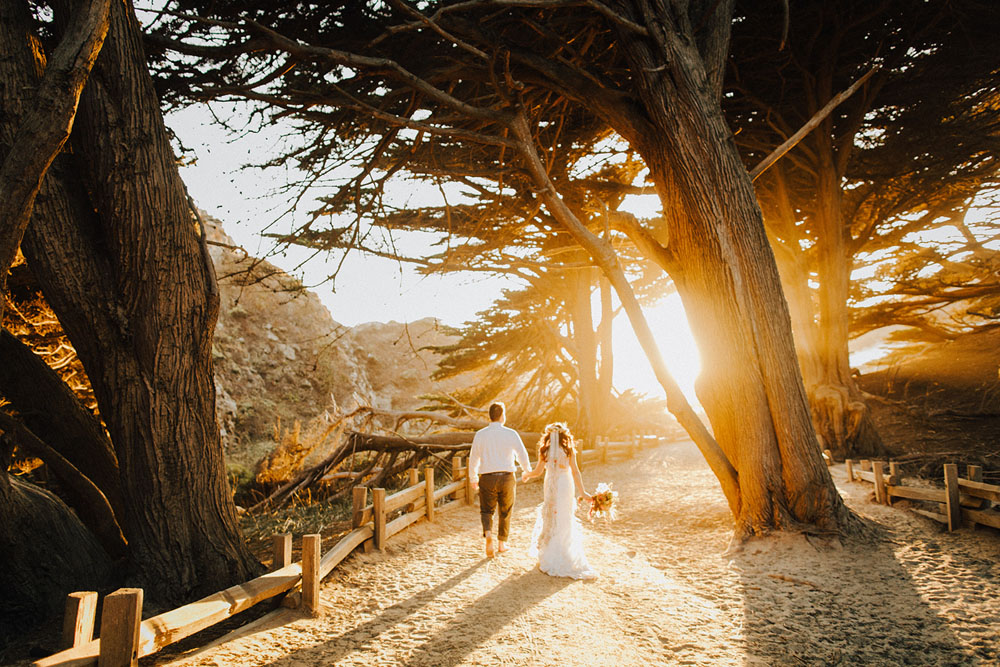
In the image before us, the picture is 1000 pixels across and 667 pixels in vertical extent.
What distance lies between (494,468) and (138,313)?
11.9 feet

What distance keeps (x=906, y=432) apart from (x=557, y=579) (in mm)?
12974

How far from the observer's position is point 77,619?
267cm

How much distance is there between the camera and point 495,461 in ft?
19.6

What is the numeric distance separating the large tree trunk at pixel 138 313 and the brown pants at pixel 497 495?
2.37 m

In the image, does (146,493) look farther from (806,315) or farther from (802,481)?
(806,315)

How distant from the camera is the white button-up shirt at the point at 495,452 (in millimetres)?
5973

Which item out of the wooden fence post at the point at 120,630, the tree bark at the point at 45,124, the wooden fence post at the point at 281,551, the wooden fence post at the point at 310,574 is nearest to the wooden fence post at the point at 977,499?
the wooden fence post at the point at 310,574

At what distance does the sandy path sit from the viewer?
3631 mm

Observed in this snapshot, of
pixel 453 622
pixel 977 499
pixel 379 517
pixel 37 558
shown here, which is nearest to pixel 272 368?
pixel 379 517

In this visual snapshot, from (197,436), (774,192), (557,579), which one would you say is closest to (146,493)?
(197,436)

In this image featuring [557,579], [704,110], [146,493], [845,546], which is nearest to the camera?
[146,493]

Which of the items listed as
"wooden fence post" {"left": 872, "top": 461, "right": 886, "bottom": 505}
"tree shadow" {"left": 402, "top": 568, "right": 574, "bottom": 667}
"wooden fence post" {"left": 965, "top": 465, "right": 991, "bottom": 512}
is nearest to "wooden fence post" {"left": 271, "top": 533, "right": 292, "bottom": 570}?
"tree shadow" {"left": 402, "top": 568, "right": 574, "bottom": 667}

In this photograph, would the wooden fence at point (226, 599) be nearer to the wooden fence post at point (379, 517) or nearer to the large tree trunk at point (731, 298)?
the wooden fence post at point (379, 517)

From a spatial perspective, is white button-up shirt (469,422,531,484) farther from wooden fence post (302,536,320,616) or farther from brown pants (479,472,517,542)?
wooden fence post (302,536,320,616)
